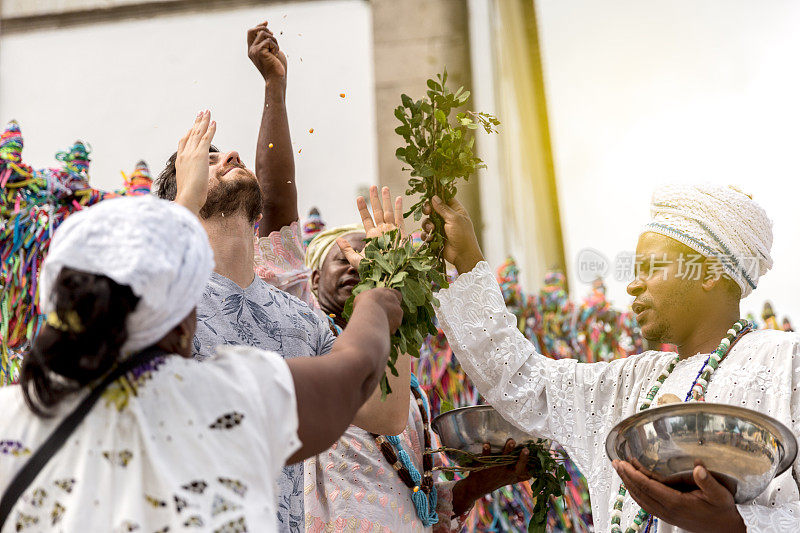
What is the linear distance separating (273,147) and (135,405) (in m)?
1.82

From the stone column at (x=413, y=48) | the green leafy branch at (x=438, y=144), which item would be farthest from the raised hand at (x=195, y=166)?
the stone column at (x=413, y=48)

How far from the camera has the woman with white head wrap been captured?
1795 millimetres

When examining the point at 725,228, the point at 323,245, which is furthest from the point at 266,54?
the point at 725,228

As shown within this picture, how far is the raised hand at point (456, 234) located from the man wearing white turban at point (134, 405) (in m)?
1.48

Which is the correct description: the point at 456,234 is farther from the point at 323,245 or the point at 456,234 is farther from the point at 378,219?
the point at 323,245

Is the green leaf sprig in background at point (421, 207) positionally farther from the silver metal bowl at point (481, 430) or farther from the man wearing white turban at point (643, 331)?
the silver metal bowl at point (481, 430)

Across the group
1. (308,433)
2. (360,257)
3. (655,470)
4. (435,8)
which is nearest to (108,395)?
(308,433)

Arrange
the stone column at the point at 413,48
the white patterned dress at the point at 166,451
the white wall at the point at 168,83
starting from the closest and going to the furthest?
the white patterned dress at the point at 166,451 → the white wall at the point at 168,83 → the stone column at the point at 413,48

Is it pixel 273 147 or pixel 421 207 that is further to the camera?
pixel 273 147

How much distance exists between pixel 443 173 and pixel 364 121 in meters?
3.50

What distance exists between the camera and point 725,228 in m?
3.32

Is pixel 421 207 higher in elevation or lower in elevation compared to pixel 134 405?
higher

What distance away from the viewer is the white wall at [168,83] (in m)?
6.11

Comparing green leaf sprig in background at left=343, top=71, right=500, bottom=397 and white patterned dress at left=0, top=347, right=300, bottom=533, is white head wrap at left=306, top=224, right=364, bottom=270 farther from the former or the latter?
white patterned dress at left=0, top=347, right=300, bottom=533
